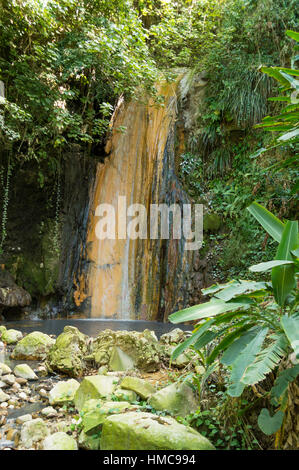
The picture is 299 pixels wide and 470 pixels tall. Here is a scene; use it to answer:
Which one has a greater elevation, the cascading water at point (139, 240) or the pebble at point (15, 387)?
the cascading water at point (139, 240)

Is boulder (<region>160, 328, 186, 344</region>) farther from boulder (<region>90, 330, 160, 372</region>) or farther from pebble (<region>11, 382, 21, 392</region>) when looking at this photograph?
pebble (<region>11, 382, 21, 392</region>)

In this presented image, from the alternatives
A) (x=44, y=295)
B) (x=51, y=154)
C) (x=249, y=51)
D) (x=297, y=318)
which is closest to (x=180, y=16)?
(x=249, y=51)

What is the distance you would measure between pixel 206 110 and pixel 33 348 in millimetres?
5712

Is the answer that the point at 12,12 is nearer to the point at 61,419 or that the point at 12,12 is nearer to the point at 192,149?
the point at 192,149

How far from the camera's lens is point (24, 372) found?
2.72 m

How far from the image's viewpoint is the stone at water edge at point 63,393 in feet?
7.25

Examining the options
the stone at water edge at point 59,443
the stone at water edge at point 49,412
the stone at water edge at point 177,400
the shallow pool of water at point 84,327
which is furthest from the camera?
the shallow pool of water at point 84,327

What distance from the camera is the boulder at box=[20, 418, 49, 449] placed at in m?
1.70

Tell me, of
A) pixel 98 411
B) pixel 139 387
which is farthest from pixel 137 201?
pixel 98 411

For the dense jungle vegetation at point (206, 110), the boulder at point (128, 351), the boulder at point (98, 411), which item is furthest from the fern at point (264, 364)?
the boulder at point (128, 351)

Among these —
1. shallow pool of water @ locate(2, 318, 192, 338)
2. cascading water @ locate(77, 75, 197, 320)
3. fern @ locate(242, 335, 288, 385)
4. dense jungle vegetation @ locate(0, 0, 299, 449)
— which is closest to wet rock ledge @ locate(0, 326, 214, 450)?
dense jungle vegetation @ locate(0, 0, 299, 449)

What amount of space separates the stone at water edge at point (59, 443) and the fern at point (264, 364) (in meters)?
0.98

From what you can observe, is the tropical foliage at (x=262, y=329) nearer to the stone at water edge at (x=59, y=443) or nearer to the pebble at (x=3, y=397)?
the stone at water edge at (x=59, y=443)

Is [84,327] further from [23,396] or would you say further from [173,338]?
[23,396]
